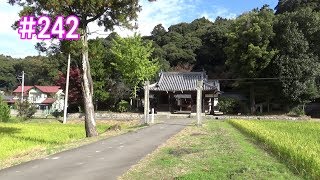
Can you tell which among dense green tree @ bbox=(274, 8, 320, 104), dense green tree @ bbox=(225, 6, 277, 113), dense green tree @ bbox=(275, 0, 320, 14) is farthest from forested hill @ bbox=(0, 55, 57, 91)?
dense green tree @ bbox=(274, 8, 320, 104)

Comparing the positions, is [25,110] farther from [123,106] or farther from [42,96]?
[42,96]

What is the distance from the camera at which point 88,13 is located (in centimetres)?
1786

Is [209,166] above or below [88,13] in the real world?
below

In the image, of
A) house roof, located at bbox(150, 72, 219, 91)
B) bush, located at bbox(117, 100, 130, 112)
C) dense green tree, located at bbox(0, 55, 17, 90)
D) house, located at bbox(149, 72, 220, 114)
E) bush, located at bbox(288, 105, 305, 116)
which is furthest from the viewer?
dense green tree, located at bbox(0, 55, 17, 90)

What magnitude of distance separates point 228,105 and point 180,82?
5986 millimetres

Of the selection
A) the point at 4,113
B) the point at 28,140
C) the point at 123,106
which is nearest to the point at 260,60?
the point at 123,106

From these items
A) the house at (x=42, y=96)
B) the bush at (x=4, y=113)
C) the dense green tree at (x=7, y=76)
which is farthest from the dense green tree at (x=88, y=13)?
the dense green tree at (x=7, y=76)

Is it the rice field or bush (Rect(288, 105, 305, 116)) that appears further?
bush (Rect(288, 105, 305, 116))

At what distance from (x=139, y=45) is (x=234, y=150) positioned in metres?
39.3

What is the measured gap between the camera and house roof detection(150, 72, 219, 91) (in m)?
45.3

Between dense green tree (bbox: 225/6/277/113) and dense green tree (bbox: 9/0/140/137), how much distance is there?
2592 cm

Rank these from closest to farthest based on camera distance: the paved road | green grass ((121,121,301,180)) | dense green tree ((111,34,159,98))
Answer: green grass ((121,121,301,180))
the paved road
dense green tree ((111,34,159,98))

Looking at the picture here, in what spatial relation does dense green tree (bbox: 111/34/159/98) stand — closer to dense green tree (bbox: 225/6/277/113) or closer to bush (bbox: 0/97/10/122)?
dense green tree (bbox: 225/6/277/113)

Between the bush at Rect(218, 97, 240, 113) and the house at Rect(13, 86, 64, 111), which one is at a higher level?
the house at Rect(13, 86, 64, 111)
